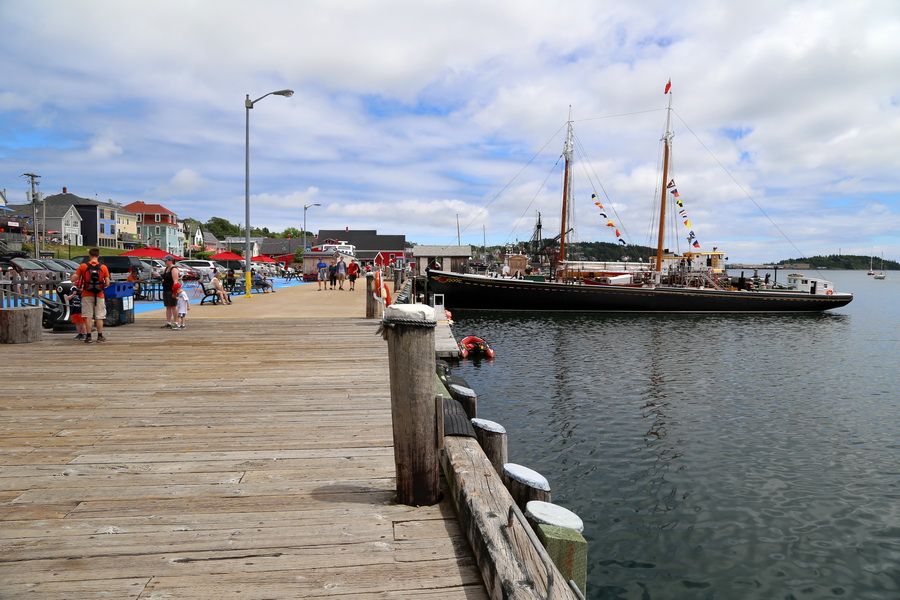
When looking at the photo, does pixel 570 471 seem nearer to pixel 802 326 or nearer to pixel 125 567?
pixel 125 567

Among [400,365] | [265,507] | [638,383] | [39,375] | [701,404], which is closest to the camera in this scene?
[400,365]

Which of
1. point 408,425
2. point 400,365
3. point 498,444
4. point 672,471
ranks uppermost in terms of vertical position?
point 400,365

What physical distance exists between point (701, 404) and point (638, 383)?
93.8 inches

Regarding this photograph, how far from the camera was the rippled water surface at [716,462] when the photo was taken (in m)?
5.91

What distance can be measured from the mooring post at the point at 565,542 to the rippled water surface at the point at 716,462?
2452 mm

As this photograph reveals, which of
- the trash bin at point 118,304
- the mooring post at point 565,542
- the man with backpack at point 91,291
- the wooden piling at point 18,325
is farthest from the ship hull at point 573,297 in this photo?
the mooring post at point 565,542

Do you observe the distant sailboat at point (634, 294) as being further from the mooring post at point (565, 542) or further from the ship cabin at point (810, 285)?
the mooring post at point (565, 542)

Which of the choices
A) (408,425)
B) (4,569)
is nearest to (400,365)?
(408,425)

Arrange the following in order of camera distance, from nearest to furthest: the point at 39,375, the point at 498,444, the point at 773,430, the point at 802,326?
the point at 498,444 < the point at 39,375 < the point at 773,430 < the point at 802,326

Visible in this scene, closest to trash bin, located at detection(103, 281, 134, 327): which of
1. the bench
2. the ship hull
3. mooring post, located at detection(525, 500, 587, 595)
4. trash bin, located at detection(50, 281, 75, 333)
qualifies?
trash bin, located at detection(50, 281, 75, 333)

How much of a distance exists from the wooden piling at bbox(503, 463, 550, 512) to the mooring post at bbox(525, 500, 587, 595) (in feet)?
2.10

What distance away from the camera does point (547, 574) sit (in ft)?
7.97

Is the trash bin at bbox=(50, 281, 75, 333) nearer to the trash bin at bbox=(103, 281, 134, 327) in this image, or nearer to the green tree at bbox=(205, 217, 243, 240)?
the trash bin at bbox=(103, 281, 134, 327)

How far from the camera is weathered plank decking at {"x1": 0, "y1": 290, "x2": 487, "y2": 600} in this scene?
2.73 metres
